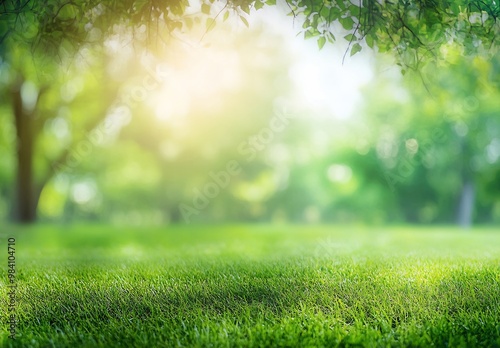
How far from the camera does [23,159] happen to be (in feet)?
76.0

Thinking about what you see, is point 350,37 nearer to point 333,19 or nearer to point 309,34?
point 333,19

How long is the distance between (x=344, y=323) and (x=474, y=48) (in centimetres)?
426

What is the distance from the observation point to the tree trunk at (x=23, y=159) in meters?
23.1

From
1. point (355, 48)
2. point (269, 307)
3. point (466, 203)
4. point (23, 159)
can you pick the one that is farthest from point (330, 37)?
point (466, 203)

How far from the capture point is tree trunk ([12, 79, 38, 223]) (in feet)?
Result: 75.7

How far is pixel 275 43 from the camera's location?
30109 millimetres

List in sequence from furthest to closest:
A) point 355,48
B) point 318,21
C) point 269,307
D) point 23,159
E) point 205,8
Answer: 1. point 23,159
2. point 205,8
3. point 318,21
4. point 355,48
5. point 269,307

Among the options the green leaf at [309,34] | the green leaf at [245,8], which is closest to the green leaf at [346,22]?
the green leaf at [309,34]

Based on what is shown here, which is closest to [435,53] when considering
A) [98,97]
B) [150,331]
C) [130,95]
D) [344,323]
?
[344,323]

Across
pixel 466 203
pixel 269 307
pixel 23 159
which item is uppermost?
pixel 23 159

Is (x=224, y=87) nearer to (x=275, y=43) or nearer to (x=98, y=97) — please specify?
(x=275, y=43)

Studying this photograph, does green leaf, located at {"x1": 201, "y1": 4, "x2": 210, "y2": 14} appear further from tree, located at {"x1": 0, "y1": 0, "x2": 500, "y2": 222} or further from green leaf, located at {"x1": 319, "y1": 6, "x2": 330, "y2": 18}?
green leaf, located at {"x1": 319, "y1": 6, "x2": 330, "y2": 18}

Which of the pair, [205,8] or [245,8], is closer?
[245,8]

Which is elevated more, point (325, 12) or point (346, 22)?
point (325, 12)
